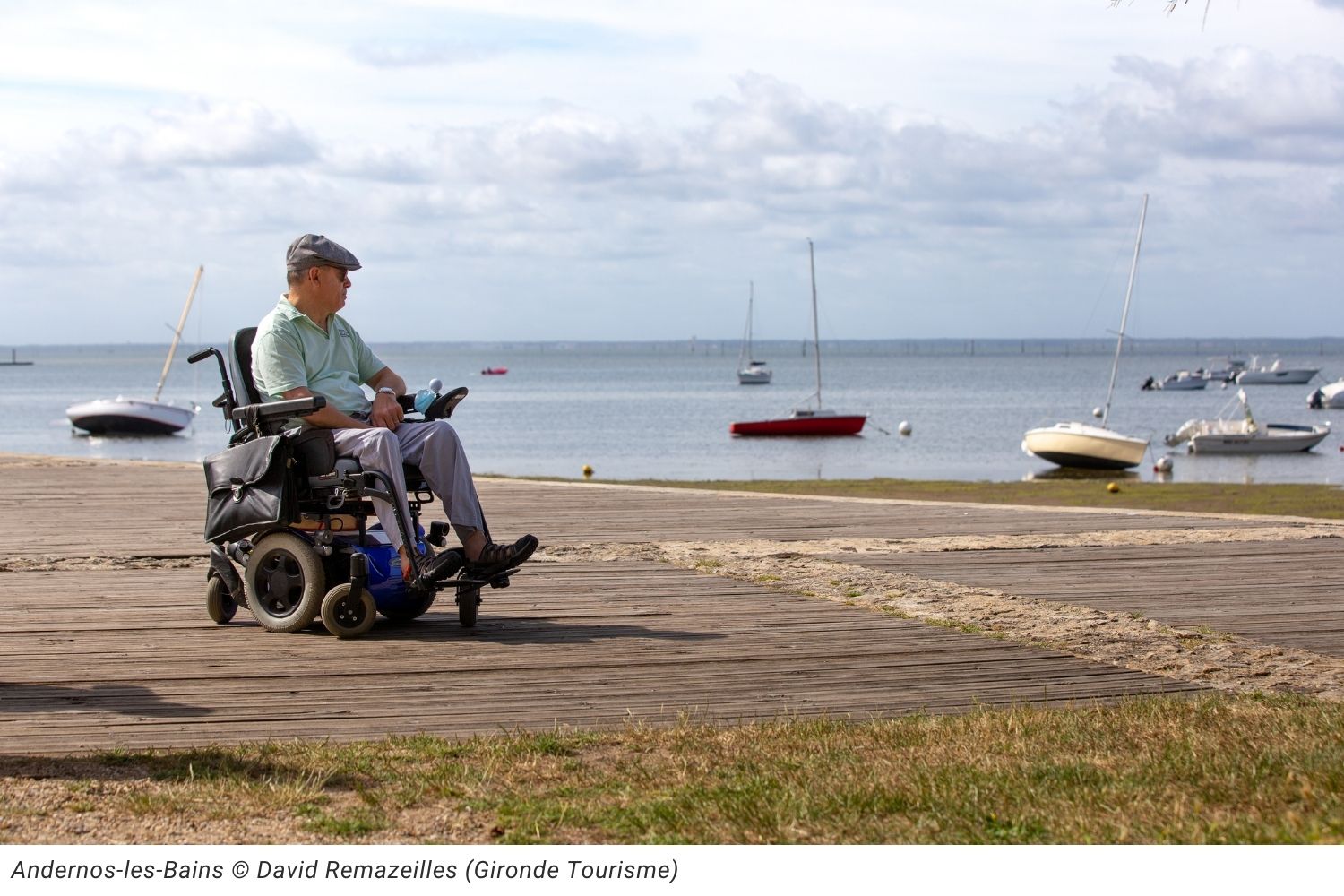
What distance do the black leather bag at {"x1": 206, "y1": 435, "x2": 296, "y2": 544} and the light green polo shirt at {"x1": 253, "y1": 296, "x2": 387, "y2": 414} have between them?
0.22 m

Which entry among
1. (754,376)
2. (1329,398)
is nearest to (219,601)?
(1329,398)

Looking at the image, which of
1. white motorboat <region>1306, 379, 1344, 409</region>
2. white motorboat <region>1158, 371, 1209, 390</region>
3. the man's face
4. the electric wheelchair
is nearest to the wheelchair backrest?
the electric wheelchair

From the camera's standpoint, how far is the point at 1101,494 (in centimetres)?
2366

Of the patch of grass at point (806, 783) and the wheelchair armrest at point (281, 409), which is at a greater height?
the wheelchair armrest at point (281, 409)

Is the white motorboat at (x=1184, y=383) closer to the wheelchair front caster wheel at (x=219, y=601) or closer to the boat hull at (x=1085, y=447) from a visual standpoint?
the boat hull at (x=1085, y=447)

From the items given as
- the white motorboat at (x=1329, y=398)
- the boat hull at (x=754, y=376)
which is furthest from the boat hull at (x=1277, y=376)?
the white motorboat at (x=1329, y=398)

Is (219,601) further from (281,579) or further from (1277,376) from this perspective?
(1277,376)

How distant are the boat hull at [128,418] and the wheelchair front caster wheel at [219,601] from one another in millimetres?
56516

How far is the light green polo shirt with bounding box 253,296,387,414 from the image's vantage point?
572 cm

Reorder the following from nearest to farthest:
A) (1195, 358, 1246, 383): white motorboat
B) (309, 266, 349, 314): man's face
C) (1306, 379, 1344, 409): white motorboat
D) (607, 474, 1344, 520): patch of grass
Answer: (309, 266, 349, 314): man's face, (607, 474, 1344, 520): patch of grass, (1306, 379, 1344, 409): white motorboat, (1195, 358, 1246, 383): white motorboat

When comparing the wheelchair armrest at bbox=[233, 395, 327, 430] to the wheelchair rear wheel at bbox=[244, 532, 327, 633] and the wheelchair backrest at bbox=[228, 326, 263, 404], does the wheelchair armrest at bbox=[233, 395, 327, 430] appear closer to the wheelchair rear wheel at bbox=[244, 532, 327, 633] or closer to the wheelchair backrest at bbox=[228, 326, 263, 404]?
the wheelchair backrest at bbox=[228, 326, 263, 404]

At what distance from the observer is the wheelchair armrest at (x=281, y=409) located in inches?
219
